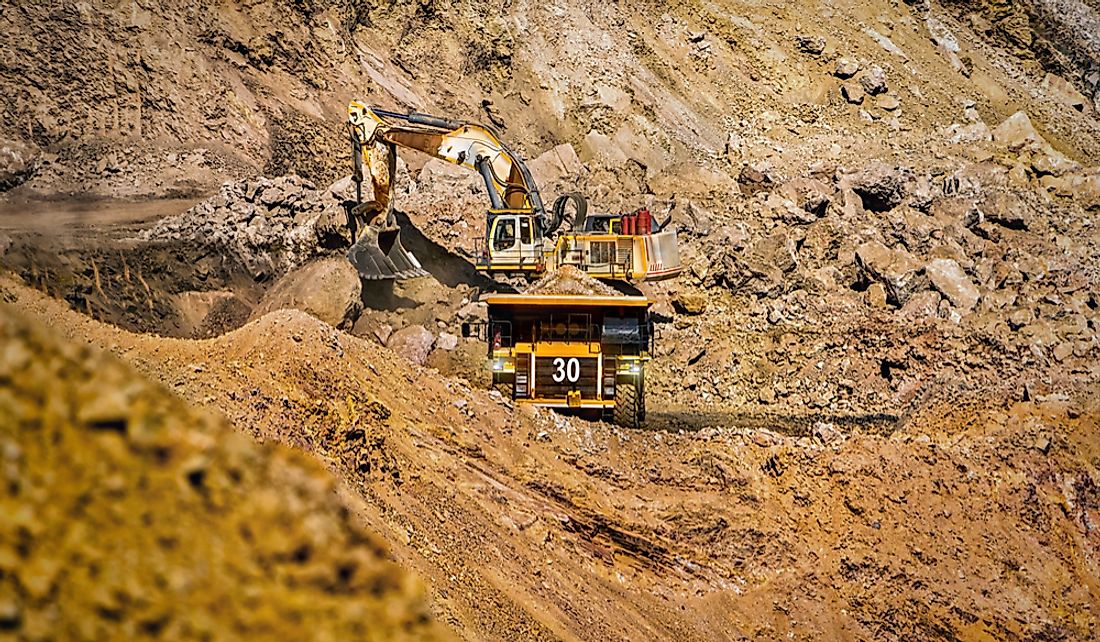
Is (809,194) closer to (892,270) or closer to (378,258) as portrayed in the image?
(892,270)

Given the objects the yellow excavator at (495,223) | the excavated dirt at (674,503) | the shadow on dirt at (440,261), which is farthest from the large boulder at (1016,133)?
the excavated dirt at (674,503)

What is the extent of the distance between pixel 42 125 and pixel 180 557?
61.8ft

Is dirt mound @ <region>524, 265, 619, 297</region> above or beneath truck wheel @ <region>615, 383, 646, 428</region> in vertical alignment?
above

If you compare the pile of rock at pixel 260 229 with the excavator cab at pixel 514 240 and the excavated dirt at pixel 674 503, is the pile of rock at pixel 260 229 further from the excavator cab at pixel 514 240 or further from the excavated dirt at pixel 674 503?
the excavated dirt at pixel 674 503

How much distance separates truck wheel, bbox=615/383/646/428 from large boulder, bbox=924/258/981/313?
7772 mm

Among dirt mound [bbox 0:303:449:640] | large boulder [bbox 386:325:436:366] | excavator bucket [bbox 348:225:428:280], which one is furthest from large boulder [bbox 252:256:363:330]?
dirt mound [bbox 0:303:449:640]

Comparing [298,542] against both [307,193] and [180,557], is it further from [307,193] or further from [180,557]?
[307,193]

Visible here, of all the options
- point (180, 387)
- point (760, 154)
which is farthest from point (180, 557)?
point (760, 154)

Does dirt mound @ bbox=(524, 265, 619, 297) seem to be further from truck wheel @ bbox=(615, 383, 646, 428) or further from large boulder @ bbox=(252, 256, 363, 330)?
truck wheel @ bbox=(615, 383, 646, 428)

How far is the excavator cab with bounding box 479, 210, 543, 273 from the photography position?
15.8m

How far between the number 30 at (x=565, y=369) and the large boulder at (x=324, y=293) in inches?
172

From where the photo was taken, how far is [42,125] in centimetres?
1905

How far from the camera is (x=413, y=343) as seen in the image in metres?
15.0

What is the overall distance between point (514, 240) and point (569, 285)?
1100 mm
